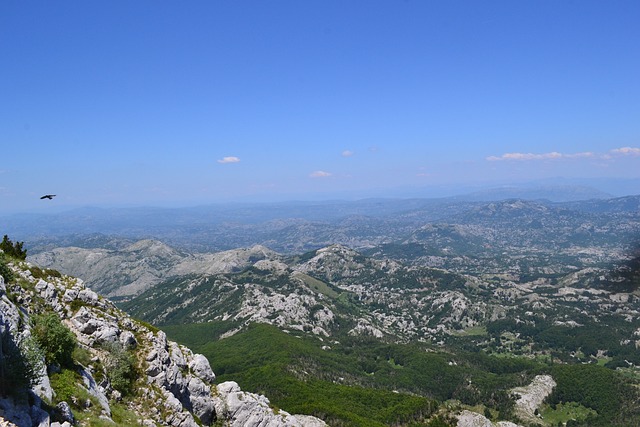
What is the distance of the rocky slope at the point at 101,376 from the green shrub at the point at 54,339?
70 cm

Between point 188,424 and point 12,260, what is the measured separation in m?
32.1

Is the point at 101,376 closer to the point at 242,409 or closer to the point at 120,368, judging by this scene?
the point at 120,368

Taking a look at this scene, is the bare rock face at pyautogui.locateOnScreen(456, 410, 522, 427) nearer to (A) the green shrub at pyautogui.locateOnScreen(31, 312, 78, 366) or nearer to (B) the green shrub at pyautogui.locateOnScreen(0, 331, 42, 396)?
(A) the green shrub at pyautogui.locateOnScreen(31, 312, 78, 366)

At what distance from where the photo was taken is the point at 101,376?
42.3m

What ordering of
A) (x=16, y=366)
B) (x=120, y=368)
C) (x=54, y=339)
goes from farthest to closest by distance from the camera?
(x=120, y=368) < (x=54, y=339) < (x=16, y=366)

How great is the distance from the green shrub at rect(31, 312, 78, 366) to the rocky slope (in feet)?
2.30

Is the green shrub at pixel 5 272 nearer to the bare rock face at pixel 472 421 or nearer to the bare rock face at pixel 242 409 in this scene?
the bare rock face at pixel 242 409

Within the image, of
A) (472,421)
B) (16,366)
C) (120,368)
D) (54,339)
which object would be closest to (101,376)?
(120,368)

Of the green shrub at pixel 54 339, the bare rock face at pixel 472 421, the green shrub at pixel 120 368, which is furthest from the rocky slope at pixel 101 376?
the bare rock face at pixel 472 421

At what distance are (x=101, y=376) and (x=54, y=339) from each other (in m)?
9.33

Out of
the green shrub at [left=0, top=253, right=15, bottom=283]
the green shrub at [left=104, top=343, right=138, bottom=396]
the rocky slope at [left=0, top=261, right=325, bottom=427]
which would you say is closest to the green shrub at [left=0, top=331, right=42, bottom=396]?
the rocky slope at [left=0, top=261, right=325, bottom=427]

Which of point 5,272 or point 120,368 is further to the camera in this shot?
point 120,368

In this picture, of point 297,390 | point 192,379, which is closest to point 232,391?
point 192,379

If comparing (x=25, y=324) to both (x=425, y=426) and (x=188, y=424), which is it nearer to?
(x=188, y=424)
